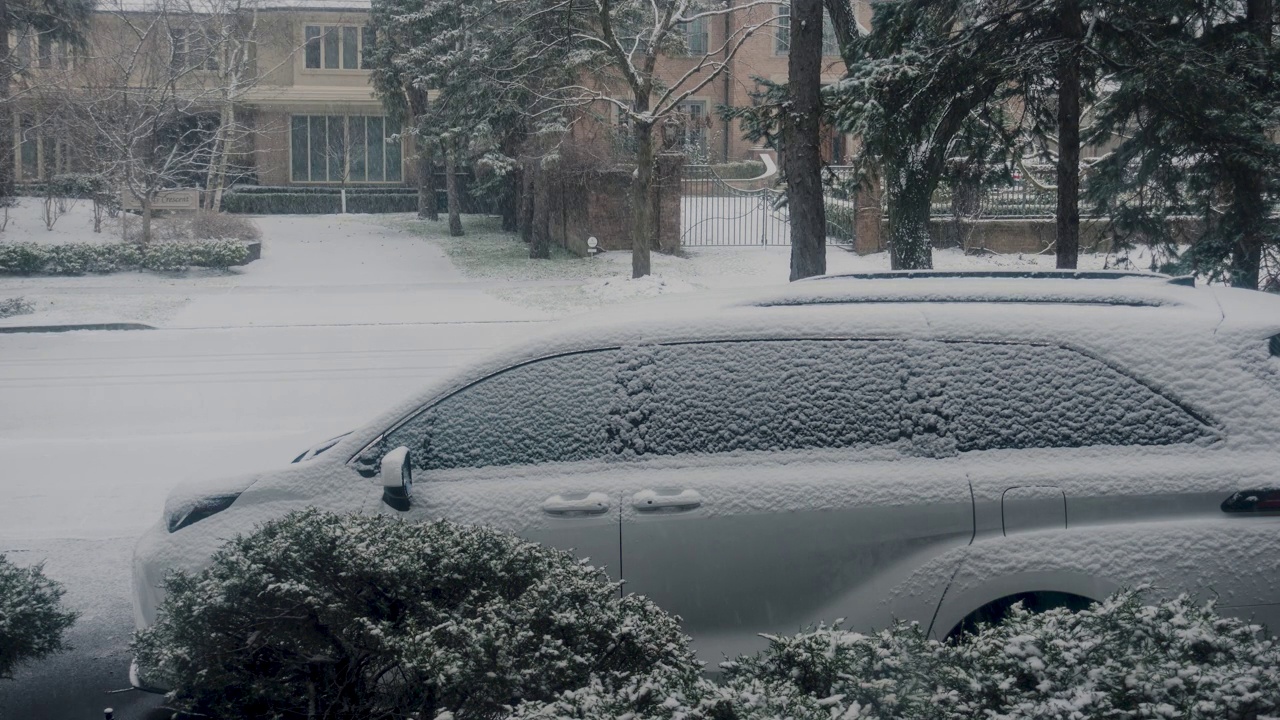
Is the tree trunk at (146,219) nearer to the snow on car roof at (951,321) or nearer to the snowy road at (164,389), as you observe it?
the snowy road at (164,389)

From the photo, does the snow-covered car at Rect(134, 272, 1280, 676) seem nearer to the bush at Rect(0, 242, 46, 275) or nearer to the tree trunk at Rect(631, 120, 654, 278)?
the tree trunk at Rect(631, 120, 654, 278)

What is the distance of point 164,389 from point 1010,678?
43.7 feet

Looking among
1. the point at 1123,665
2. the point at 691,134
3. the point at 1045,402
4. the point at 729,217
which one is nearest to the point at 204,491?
the point at 1045,402

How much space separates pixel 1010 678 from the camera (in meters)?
2.68

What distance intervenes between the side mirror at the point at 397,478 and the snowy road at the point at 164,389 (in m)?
0.72

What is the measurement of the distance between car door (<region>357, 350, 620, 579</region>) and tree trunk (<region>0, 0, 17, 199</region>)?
24.9 meters

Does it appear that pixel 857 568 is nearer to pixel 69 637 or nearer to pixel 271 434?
pixel 69 637

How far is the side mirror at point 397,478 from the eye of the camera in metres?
4.45

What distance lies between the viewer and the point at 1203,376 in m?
4.35

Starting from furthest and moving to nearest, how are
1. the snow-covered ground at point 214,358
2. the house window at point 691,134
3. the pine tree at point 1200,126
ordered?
1. the house window at point 691,134
2. the pine tree at point 1200,126
3. the snow-covered ground at point 214,358

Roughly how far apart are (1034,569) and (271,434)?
8.88 meters

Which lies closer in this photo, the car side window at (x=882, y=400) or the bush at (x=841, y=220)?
the car side window at (x=882, y=400)

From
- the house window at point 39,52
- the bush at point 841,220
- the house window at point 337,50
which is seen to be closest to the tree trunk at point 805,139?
the bush at point 841,220

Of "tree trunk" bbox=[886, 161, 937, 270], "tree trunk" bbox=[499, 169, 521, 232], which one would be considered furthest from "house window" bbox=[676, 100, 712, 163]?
"tree trunk" bbox=[886, 161, 937, 270]
